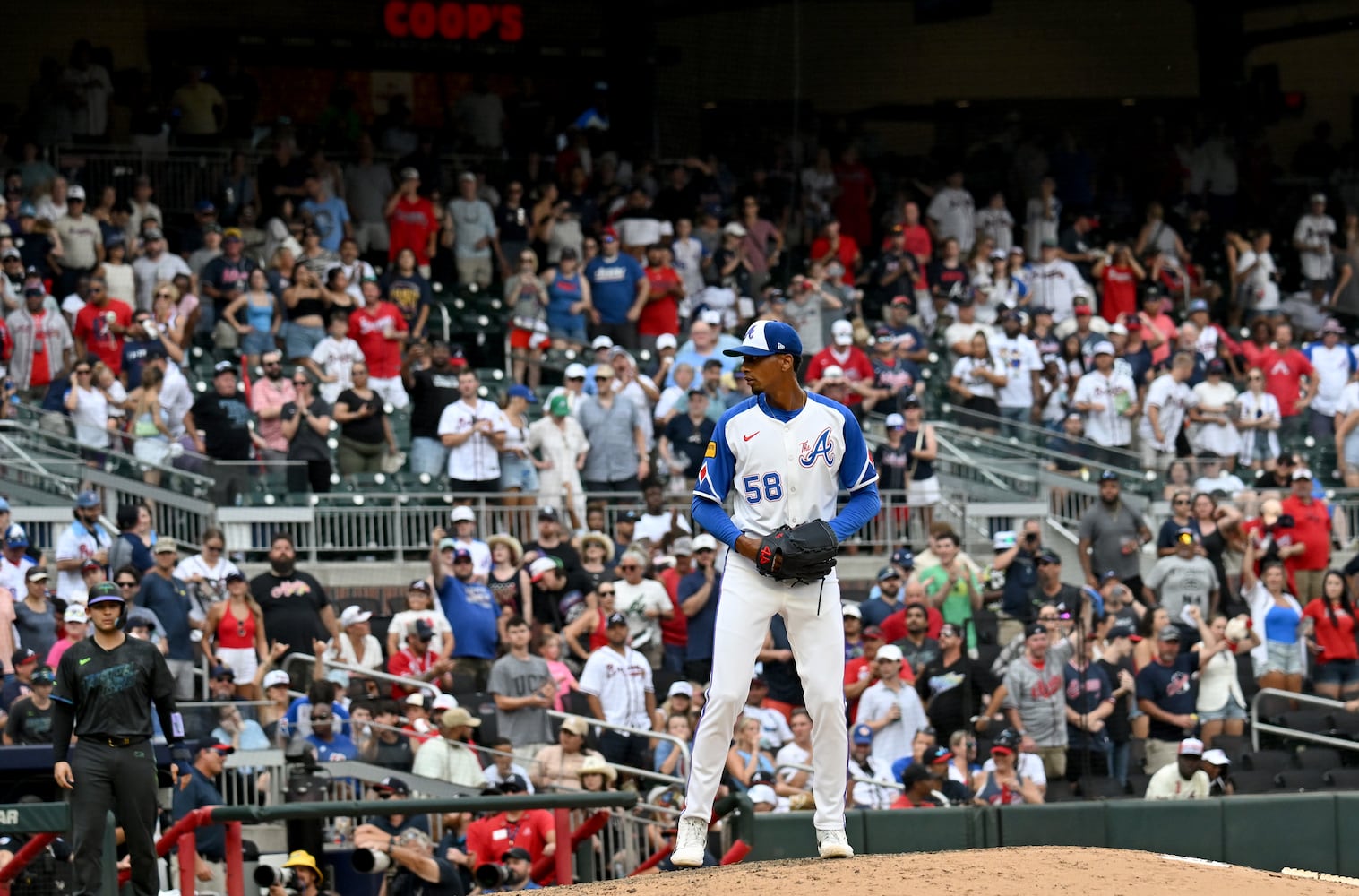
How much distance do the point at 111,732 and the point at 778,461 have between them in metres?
3.33

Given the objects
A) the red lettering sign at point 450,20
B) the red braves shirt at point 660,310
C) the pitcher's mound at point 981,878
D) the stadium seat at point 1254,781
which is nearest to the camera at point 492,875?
the pitcher's mound at point 981,878

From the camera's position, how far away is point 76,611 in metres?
11.9

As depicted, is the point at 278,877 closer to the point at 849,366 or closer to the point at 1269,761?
the point at 1269,761

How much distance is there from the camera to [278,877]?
371 inches

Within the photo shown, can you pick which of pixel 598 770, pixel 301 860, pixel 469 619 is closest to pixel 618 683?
pixel 469 619

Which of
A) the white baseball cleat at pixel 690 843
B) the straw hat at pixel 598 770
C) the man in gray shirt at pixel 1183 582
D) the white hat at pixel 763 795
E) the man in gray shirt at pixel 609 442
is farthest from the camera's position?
the man in gray shirt at pixel 609 442

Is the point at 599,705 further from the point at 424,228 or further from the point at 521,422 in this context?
the point at 424,228

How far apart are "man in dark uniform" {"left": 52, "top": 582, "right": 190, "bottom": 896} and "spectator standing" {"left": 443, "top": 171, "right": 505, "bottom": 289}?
10212mm

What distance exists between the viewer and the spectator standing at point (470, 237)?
1902 cm

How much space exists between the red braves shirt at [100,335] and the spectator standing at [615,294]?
4.30 m

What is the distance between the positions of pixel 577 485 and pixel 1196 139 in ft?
35.5

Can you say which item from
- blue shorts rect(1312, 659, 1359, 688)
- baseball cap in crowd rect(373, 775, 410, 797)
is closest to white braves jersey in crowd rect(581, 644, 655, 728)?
baseball cap in crowd rect(373, 775, 410, 797)

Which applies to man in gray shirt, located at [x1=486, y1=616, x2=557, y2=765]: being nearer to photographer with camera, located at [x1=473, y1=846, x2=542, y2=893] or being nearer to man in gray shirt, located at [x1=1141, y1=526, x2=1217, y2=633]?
photographer with camera, located at [x1=473, y1=846, x2=542, y2=893]

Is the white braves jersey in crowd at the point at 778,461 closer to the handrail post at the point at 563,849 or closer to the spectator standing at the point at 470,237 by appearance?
the handrail post at the point at 563,849
